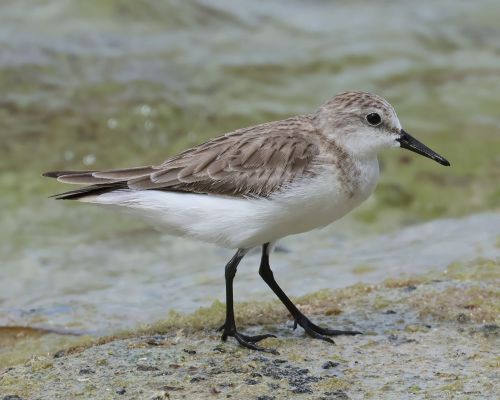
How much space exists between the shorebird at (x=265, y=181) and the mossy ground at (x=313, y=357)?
0.27m

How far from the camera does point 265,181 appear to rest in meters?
6.13

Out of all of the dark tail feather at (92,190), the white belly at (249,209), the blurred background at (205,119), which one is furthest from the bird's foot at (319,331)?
the blurred background at (205,119)

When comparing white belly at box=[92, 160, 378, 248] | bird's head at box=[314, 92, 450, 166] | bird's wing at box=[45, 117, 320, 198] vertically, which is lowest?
white belly at box=[92, 160, 378, 248]

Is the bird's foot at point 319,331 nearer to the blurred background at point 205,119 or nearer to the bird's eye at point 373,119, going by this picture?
the bird's eye at point 373,119

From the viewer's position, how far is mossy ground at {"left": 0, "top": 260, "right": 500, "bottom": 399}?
5.22 m

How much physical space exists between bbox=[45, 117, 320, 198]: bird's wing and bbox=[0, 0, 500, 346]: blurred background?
4.89ft

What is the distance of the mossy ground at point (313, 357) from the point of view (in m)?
5.22

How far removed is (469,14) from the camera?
57.9 feet

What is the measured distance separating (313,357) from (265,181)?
3.90 feet

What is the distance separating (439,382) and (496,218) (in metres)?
4.90

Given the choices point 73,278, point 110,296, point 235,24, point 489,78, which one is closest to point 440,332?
point 110,296

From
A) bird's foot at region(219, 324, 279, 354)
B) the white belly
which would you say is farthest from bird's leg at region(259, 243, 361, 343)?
the white belly

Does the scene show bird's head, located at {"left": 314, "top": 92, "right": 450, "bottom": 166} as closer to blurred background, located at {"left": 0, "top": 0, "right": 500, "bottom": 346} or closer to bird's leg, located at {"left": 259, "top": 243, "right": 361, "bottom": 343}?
bird's leg, located at {"left": 259, "top": 243, "right": 361, "bottom": 343}

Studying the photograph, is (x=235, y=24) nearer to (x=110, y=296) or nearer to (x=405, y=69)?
(x=405, y=69)
